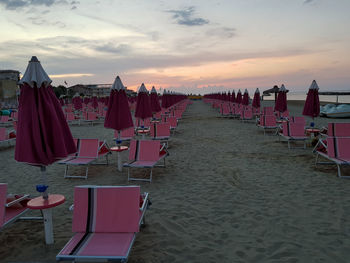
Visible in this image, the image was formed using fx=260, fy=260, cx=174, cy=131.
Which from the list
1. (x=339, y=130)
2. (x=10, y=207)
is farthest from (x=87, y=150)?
(x=339, y=130)

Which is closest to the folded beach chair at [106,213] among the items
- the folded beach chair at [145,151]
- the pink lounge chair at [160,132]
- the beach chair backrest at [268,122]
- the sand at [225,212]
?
the sand at [225,212]

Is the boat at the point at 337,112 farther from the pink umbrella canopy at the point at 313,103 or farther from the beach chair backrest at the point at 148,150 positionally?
the beach chair backrest at the point at 148,150

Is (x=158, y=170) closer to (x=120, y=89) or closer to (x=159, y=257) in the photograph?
(x=120, y=89)

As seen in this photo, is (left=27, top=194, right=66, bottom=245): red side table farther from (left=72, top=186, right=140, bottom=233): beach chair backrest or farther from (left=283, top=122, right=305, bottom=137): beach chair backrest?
(left=283, top=122, right=305, bottom=137): beach chair backrest

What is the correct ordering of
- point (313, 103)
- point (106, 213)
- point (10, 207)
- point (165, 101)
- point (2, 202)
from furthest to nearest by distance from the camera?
1. point (165, 101)
2. point (313, 103)
3. point (10, 207)
4. point (2, 202)
5. point (106, 213)

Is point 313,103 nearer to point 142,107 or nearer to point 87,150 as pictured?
point 142,107

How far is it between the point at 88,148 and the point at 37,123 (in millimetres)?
3508

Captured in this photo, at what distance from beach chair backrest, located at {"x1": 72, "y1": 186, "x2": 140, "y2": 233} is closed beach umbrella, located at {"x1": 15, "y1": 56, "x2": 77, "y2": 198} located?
0.57 metres

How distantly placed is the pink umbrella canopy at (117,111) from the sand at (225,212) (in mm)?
1139

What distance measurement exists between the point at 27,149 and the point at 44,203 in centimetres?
65

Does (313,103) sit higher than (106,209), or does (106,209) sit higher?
(313,103)

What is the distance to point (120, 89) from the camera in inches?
241

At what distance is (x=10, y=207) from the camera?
3344 millimetres

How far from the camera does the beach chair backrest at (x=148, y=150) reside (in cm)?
594
